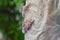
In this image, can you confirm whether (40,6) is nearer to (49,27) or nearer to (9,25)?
(49,27)

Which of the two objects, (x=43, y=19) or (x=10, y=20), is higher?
(x=43, y=19)

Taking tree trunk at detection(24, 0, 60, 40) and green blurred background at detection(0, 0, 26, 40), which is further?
green blurred background at detection(0, 0, 26, 40)

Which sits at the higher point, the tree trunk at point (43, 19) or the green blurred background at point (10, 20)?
the tree trunk at point (43, 19)

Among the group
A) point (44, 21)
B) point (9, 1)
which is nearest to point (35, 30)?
point (44, 21)

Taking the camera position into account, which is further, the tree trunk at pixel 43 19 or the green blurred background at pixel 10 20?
the green blurred background at pixel 10 20

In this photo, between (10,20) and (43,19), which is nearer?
(43,19)
